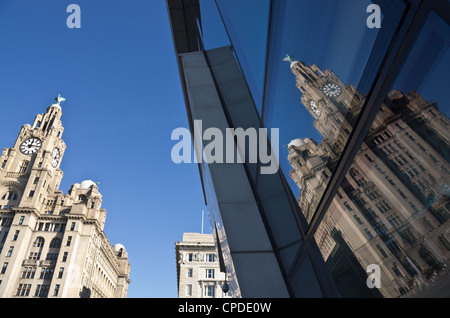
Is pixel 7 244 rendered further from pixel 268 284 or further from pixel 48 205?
pixel 268 284

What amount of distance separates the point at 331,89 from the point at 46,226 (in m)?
107

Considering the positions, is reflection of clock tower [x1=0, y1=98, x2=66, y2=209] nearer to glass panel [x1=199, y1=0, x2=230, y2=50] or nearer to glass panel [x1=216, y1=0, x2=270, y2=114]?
glass panel [x1=199, y1=0, x2=230, y2=50]

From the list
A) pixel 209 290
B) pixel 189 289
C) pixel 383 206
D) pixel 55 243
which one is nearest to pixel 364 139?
pixel 383 206

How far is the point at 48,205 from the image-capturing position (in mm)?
96688

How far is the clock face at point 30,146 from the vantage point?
10165cm

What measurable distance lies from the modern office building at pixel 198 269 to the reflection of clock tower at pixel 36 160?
49.9 meters

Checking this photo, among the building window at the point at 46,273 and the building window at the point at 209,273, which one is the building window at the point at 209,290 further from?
the building window at the point at 46,273

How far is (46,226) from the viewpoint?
9069 centimetres

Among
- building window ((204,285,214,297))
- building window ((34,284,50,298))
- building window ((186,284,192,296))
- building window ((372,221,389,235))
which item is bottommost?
building window ((372,221,389,235))

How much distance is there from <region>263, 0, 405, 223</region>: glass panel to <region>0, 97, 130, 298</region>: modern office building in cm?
9011

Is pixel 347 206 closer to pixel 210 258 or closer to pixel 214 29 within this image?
pixel 214 29

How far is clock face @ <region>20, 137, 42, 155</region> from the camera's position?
10165cm

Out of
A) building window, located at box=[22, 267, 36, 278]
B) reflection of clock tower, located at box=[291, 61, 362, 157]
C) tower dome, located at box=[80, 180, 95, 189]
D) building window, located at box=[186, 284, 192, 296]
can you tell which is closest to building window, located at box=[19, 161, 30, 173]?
tower dome, located at box=[80, 180, 95, 189]

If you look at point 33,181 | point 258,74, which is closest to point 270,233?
point 258,74
